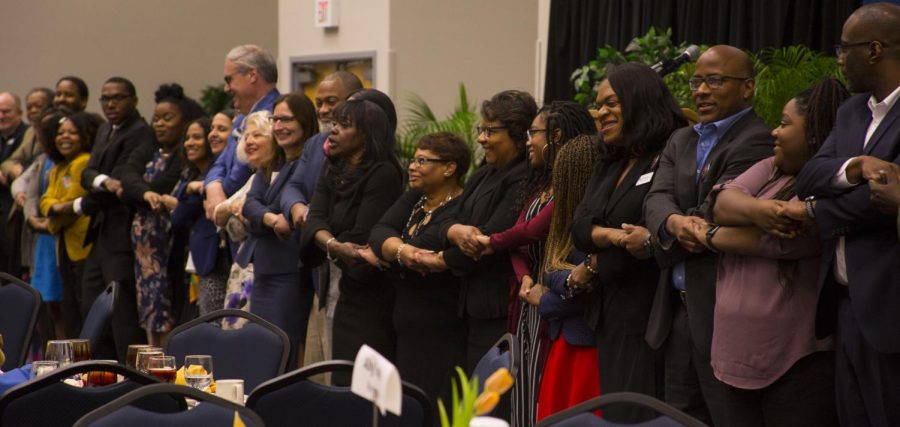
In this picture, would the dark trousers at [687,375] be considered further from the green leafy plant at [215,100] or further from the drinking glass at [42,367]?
the green leafy plant at [215,100]

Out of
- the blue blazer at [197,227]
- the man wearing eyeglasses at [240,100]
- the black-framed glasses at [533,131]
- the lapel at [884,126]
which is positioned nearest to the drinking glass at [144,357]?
the black-framed glasses at [533,131]

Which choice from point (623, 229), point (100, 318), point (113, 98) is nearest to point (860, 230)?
point (623, 229)

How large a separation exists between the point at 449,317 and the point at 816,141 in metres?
2.09

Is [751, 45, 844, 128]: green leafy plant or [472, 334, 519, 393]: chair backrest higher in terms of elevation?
[751, 45, 844, 128]: green leafy plant

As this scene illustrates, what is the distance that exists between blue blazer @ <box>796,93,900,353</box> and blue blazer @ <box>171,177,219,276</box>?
13.7 ft

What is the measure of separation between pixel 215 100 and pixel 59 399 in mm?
9346

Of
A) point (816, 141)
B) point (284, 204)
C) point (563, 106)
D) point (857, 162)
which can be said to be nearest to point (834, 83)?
point (816, 141)

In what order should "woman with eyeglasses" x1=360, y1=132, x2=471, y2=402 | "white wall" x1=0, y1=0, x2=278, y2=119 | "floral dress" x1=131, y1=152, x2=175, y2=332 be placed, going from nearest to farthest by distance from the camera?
1. "woman with eyeglasses" x1=360, y1=132, x2=471, y2=402
2. "floral dress" x1=131, y1=152, x2=175, y2=332
3. "white wall" x1=0, y1=0, x2=278, y2=119

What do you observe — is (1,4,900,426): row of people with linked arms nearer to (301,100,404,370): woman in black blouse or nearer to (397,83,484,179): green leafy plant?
(301,100,404,370): woman in black blouse

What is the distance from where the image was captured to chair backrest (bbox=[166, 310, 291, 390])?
456 centimetres

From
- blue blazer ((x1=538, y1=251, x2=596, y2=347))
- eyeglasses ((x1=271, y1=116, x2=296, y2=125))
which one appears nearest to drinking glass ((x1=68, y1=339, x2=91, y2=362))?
blue blazer ((x1=538, y1=251, x2=596, y2=347))

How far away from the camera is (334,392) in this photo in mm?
3336

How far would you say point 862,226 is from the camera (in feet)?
11.8

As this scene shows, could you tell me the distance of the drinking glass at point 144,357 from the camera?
3.86 meters
